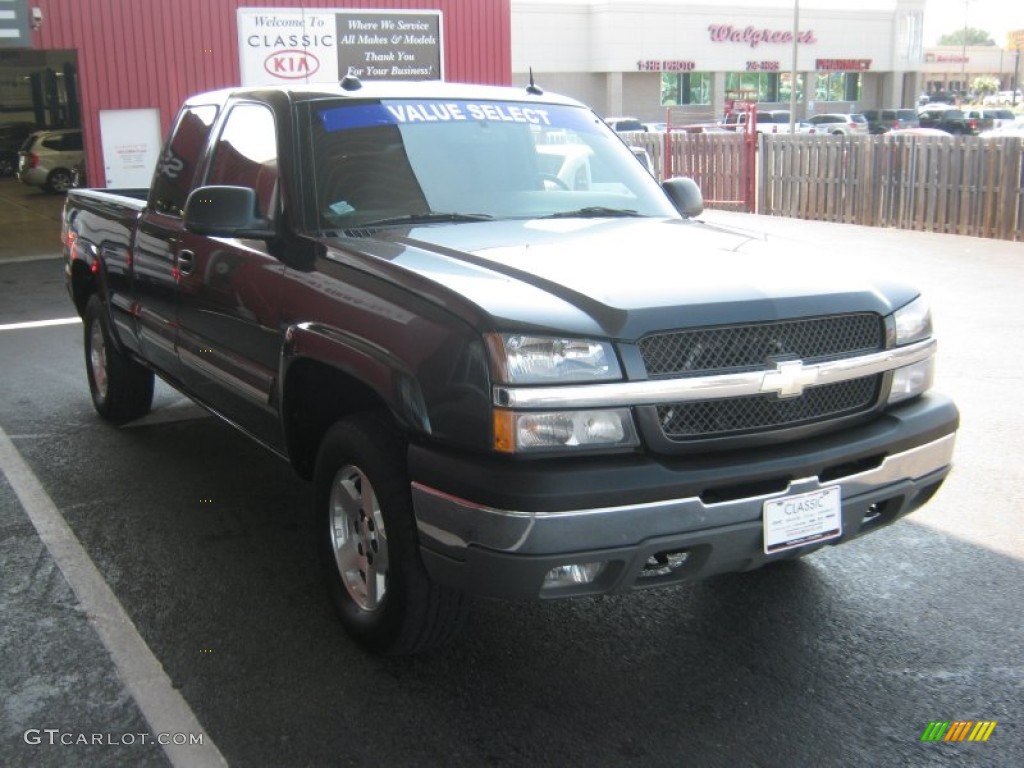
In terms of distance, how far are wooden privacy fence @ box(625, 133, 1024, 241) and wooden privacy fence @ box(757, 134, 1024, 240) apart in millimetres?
14

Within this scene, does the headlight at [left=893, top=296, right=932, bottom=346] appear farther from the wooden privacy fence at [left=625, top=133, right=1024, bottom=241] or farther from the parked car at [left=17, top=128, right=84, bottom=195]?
the parked car at [left=17, top=128, right=84, bottom=195]

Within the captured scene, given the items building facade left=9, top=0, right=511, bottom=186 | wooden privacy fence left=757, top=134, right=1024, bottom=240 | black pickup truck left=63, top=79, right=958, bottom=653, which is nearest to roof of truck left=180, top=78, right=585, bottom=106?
black pickup truck left=63, top=79, right=958, bottom=653

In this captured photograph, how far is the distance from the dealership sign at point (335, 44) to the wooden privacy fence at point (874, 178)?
541 centimetres

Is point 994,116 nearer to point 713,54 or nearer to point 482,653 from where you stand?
point 713,54

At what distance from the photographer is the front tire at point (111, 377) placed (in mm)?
6645

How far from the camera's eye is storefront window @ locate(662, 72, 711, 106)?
6019cm

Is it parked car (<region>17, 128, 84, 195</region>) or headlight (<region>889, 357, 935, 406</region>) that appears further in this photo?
parked car (<region>17, 128, 84, 195</region>)

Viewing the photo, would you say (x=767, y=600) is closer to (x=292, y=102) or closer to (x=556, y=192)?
(x=556, y=192)

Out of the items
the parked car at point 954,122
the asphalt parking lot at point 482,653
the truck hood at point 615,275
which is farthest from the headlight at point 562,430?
the parked car at point 954,122

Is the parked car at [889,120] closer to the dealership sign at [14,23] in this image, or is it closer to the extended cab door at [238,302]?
the dealership sign at [14,23]

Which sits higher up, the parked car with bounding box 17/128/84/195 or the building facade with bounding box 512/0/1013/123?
the building facade with bounding box 512/0/1013/123

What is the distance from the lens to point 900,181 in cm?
1716

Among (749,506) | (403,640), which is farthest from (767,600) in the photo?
(403,640)

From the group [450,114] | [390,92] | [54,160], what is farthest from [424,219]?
[54,160]
